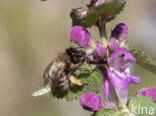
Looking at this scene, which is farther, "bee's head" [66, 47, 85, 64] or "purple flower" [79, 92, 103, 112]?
"bee's head" [66, 47, 85, 64]

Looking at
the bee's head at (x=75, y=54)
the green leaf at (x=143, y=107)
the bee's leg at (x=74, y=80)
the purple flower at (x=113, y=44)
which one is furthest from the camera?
the bee's head at (x=75, y=54)

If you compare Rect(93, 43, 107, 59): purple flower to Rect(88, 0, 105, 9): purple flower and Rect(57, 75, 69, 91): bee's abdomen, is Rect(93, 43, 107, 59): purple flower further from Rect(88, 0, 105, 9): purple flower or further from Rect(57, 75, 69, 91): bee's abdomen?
Rect(57, 75, 69, 91): bee's abdomen

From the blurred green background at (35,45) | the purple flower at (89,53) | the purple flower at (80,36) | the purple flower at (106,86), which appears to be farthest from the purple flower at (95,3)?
the blurred green background at (35,45)

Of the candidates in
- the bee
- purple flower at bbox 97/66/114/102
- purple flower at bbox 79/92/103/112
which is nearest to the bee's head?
the bee

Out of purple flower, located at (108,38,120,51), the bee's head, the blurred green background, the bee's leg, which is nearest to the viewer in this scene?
purple flower, located at (108,38,120,51)

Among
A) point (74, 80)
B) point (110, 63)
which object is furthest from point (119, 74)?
point (74, 80)

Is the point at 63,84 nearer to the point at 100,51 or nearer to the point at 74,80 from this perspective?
the point at 74,80

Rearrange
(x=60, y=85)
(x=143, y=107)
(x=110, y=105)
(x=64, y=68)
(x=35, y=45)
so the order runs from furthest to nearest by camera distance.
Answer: (x=35, y=45) → (x=64, y=68) → (x=60, y=85) → (x=110, y=105) → (x=143, y=107)

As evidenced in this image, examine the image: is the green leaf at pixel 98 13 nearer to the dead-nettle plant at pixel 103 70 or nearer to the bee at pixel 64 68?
the dead-nettle plant at pixel 103 70
